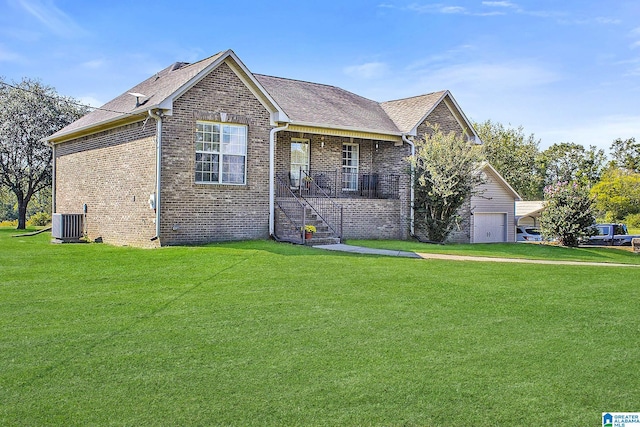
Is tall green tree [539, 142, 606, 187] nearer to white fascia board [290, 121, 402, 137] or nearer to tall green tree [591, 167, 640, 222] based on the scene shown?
tall green tree [591, 167, 640, 222]

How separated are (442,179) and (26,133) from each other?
2447 centimetres

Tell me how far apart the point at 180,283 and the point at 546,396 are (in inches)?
271

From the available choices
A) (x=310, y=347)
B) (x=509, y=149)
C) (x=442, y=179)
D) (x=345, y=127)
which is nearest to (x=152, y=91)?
(x=345, y=127)

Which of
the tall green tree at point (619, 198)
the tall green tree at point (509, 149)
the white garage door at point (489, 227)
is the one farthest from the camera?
the tall green tree at point (509, 149)

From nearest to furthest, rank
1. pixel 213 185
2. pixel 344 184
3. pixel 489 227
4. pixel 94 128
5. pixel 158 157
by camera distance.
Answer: pixel 158 157 < pixel 213 185 < pixel 94 128 < pixel 344 184 < pixel 489 227

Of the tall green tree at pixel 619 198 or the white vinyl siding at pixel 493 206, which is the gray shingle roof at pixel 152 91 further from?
the tall green tree at pixel 619 198

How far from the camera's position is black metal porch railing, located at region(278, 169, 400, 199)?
71.6 ft

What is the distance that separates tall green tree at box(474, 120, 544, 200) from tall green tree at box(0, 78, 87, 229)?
1288 inches

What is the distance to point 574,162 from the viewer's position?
62062 millimetres

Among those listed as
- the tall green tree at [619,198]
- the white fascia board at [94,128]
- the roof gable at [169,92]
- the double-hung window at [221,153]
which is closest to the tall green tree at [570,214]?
the roof gable at [169,92]

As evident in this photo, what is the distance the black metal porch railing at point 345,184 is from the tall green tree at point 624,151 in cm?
5107

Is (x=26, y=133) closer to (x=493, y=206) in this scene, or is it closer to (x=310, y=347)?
(x=493, y=206)

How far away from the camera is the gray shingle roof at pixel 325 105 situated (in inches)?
826

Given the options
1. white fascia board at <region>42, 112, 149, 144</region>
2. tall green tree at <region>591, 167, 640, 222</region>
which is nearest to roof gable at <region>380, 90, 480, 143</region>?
white fascia board at <region>42, 112, 149, 144</region>
